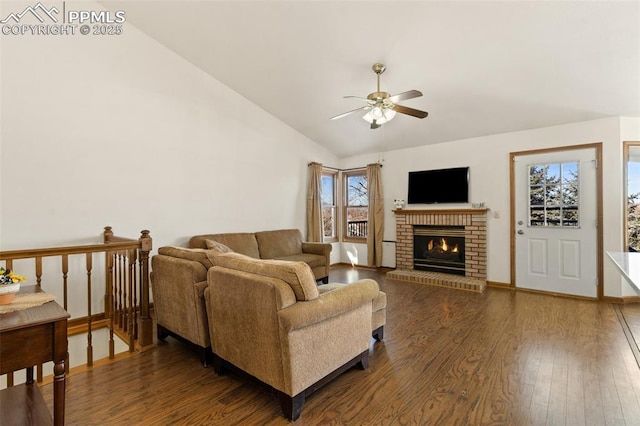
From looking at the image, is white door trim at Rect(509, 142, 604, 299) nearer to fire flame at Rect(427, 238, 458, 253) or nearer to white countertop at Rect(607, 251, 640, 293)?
fire flame at Rect(427, 238, 458, 253)

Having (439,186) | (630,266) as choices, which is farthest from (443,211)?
(630,266)

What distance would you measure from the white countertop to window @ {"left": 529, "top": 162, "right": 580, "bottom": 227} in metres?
2.01

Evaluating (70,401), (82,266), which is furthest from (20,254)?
(82,266)

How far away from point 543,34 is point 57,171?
5.27 m

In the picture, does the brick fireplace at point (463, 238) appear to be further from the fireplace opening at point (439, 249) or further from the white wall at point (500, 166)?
the white wall at point (500, 166)

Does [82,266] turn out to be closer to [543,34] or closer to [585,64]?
[543,34]

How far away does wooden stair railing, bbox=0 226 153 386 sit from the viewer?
2.27 m

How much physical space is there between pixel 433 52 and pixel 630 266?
2703 mm

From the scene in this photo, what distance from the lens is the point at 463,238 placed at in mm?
5406

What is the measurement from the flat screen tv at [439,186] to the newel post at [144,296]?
15.5 feet

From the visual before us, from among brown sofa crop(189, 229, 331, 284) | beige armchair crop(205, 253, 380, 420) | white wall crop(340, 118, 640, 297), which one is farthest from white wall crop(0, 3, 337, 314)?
white wall crop(340, 118, 640, 297)

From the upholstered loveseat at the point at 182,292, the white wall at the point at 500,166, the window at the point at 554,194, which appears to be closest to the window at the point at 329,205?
the white wall at the point at 500,166

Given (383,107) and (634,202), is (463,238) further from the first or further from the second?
(383,107)


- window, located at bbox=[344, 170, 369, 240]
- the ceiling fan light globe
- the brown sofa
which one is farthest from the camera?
window, located at bbox=[344, 170, 369, 240]
